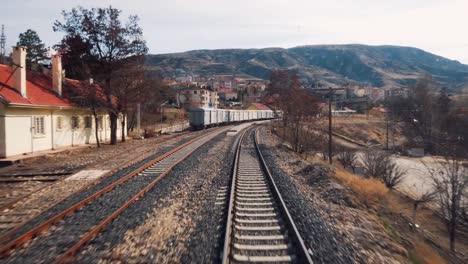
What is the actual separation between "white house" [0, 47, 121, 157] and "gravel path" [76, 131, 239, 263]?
1115 cm

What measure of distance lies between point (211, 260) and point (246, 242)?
1044 mm

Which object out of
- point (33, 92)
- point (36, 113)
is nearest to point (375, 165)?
point (36, 113)

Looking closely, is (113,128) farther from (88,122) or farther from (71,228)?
(71,228)

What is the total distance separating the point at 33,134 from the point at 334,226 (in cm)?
1849

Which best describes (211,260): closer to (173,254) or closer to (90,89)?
(173,254)

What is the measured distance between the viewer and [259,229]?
762 centimetres

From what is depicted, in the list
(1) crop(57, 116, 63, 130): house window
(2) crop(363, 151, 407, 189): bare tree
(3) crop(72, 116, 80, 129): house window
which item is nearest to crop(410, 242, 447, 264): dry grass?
(2) crop(363, 151, 407, 189): bare tree

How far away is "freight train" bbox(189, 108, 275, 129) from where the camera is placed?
163 ft

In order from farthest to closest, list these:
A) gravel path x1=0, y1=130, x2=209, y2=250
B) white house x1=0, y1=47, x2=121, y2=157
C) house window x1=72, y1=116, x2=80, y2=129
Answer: house window x1=72, y1=116, x2=80, y2=129 < white house x1=0, y1=47, x2=121, y2=157 < gravel path x1=0, y1=130, x2=209, y2=250

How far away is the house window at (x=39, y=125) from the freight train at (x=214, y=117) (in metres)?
28.4

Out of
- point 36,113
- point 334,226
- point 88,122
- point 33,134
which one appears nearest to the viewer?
point 334,226

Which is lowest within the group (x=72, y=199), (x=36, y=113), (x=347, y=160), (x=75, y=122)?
(x=347, y=160)

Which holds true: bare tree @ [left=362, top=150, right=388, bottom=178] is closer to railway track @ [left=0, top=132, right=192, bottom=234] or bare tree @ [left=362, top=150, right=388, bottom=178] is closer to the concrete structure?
railway track @ [left=0, top=132, right=192, bottom=234]

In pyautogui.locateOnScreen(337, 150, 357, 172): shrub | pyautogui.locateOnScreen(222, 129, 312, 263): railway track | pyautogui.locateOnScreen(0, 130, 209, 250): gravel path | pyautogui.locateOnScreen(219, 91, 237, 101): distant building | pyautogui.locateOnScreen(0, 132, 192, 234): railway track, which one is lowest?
pyautogui.locateOnScreen(337, 150, 357, 172): shrub
